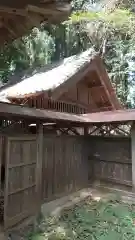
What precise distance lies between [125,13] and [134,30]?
3.63 feet

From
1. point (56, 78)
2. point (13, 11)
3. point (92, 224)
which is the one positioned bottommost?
point (92, 224)

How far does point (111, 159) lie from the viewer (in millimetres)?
7758

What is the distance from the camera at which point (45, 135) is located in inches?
255

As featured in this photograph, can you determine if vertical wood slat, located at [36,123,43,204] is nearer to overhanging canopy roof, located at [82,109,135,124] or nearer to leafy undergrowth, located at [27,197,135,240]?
leafy undergrowth, located at [27,197,135,240]

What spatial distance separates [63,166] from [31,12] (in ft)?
18.1

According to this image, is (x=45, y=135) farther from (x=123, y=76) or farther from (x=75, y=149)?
(x=123, y=76)

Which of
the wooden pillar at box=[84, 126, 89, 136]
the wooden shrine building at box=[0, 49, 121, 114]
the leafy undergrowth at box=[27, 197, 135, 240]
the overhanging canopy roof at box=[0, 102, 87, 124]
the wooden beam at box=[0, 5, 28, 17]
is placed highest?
the wooden shrine building at box=[0, 49, 121, 114]

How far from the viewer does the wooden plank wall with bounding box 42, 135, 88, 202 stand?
6523 millimetres

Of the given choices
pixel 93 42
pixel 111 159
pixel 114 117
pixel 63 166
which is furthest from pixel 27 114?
pixel 93 42

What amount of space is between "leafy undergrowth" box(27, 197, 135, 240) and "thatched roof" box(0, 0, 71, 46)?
4.03 meters

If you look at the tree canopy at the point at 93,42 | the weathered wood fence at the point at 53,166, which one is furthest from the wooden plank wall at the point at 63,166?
the tree canopy at the point at 93,42

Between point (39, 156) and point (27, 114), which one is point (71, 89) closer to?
point (39, 156)

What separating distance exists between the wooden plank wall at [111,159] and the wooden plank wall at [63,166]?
32cm

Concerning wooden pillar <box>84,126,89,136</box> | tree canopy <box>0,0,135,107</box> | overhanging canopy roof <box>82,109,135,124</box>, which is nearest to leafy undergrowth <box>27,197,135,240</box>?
overhanging canopy roof <box>82,109,135,124</box>
